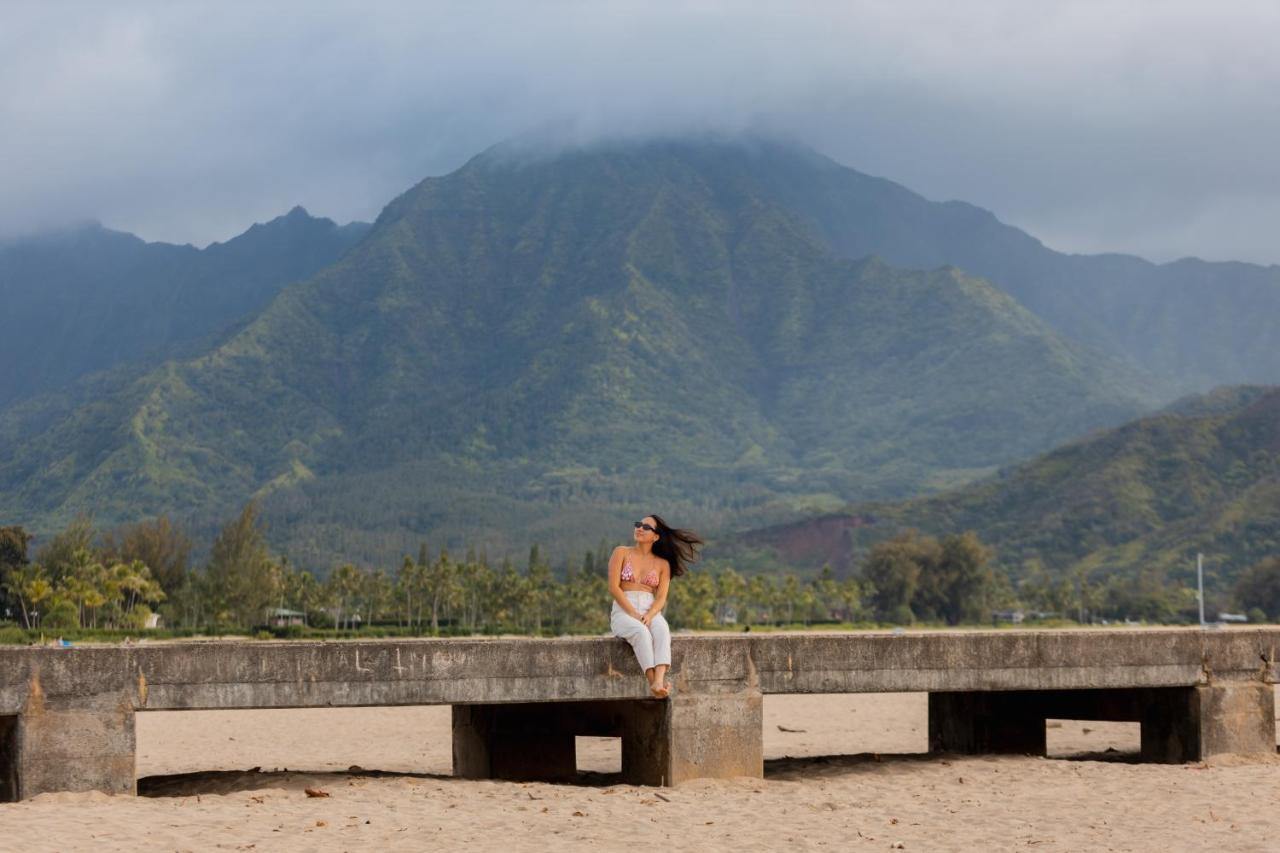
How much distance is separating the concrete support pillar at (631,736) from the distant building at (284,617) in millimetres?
107578

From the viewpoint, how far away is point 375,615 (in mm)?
130750

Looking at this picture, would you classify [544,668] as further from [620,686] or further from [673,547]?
[673,547]

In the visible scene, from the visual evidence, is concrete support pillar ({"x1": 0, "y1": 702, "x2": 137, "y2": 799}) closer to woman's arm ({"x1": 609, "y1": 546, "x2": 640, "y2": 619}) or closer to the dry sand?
the dry sand

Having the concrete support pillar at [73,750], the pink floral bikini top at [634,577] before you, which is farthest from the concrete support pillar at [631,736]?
the concrete support pillar at [73,750]

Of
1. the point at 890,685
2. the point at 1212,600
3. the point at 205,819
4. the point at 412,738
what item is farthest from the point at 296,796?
the point at 1212,600

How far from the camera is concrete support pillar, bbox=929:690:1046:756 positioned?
58.5ft

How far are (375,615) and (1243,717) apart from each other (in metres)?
119

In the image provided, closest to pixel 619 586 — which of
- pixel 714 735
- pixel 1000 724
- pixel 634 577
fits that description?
pixel 634 577

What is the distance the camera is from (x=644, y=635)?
1397 cm

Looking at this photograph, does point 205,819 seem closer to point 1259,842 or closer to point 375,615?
point 1259,842

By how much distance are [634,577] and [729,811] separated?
2.30 m

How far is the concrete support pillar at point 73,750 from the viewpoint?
1305 cm

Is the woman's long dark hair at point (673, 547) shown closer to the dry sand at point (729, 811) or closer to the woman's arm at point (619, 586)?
the woman's arm at point (619, 586)

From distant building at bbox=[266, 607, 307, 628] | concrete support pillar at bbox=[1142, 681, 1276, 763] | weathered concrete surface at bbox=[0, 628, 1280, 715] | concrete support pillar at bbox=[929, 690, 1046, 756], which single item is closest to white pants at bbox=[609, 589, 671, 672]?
weathered concrete surface at bbox=[0, 628, 1280, 715]
